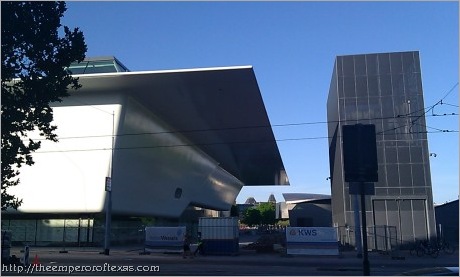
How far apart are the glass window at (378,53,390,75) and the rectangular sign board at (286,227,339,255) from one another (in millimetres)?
17500

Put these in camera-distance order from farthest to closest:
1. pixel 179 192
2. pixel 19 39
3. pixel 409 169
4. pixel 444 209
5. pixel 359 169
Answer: pixel 179 192
pixel 444 209
pixel 409 169
pixel 19 39
pixel 359 169

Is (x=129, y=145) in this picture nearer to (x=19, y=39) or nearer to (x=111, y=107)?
(x=111, y=107)

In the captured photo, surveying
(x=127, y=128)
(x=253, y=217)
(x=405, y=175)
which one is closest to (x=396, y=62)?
(x=405, y=175)

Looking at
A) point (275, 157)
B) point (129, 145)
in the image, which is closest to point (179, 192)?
point (275, 157)

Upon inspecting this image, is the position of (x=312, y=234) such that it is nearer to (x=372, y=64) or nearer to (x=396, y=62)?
(x=372, y=64)

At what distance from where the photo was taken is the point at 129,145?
149 ft

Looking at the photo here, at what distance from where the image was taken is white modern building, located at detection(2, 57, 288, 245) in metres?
38.1

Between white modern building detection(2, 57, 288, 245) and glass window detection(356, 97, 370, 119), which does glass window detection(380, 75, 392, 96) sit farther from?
white modern building detection(2, 57, 288, 245)

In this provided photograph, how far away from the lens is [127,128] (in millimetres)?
44500

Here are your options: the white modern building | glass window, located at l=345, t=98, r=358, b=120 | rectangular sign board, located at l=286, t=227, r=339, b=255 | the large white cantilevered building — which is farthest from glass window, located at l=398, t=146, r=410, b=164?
rectangular sign board, located at l=286, t=227, r=339, b=255

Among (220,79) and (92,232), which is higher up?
(220,79)

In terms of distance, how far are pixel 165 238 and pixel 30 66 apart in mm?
22573

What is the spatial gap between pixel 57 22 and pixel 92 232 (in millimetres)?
32540

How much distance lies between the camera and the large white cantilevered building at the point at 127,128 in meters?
38.1
